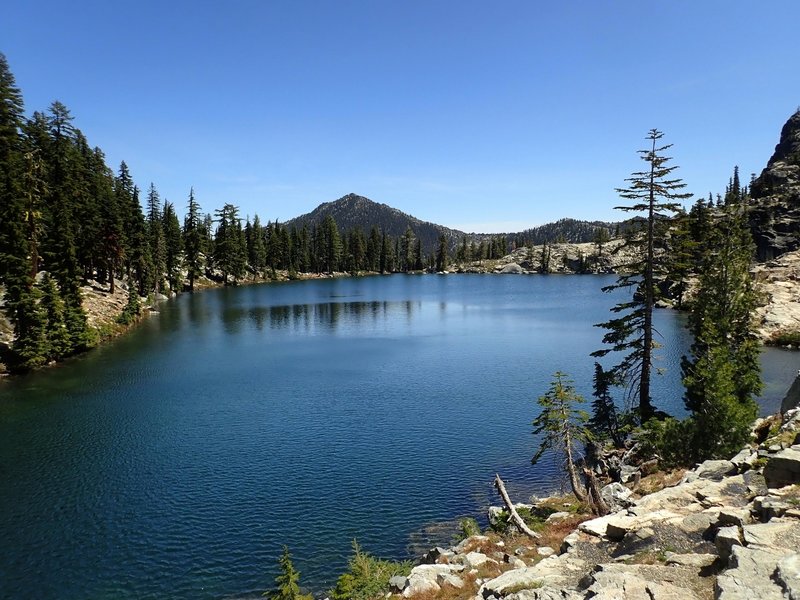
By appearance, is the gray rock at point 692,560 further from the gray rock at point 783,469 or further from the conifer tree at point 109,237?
the conifer tree at point 109,237

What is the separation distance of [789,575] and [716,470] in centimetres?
1175

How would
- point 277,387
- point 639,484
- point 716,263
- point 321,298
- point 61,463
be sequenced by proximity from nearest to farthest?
point 639,484
point 61,463
point 716,263
point 277,387
point 321,298

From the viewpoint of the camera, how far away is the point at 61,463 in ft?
109

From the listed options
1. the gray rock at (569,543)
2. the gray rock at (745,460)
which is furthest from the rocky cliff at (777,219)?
the gray rock at (569,543)

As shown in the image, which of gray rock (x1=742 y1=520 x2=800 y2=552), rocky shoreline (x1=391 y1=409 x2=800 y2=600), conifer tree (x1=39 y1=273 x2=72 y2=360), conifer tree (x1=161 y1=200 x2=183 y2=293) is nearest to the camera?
rocky shoreline (x1=391 y1=409 x2=800 y2=600)

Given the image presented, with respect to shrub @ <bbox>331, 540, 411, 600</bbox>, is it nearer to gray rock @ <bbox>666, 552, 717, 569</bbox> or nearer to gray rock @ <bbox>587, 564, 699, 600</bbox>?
gray rock @ <bbox>587, 564, 699, 600</bbox>

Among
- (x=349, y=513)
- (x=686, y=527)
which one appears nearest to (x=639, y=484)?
(x=686, y=527)

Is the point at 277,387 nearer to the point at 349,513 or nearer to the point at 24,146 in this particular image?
the point at 349,513

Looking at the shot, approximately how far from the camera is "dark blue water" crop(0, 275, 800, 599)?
2338cm

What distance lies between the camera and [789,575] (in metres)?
9.81

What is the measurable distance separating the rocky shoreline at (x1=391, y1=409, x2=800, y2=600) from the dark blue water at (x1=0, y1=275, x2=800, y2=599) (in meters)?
6.02

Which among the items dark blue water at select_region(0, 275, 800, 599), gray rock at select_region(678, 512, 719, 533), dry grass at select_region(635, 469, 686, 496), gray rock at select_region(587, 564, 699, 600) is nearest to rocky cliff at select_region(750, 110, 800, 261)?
dark blue water at select_region(0, 275, 800, 599)

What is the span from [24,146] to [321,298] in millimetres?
70798

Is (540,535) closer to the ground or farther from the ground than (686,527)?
closer to the ground
